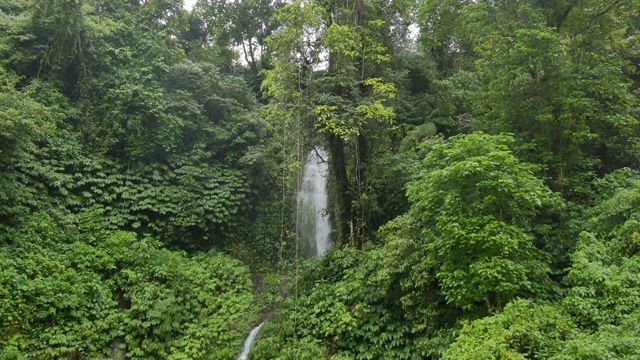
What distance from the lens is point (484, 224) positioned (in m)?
6.02

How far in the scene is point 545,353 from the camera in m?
4.52

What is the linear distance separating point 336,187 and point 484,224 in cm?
621

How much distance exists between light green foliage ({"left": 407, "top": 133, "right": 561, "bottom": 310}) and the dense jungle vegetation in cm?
5

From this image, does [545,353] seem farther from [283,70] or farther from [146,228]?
[146,228]

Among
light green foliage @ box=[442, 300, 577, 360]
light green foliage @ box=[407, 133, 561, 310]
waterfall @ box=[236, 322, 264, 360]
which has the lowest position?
waterfall @ box=[236, 322, 264, 360]

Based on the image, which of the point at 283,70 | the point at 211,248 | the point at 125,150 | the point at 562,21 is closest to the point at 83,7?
the point at 125,150

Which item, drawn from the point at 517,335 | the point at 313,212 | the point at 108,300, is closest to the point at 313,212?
the point at 313,212

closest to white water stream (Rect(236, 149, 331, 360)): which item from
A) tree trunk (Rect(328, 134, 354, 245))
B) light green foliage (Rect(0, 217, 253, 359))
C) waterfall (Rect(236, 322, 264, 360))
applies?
tree trunk (Rect(328, 134, 354, 245))

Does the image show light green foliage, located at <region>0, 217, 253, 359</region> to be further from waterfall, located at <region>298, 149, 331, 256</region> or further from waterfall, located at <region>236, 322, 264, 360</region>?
waterfall, located at <region>298, 149, 331, 256</region>

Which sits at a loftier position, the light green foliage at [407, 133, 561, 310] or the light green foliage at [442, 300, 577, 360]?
the light green foliage at [407, 133, 561, 310]

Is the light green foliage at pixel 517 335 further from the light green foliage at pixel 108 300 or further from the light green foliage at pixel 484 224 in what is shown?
the light green foliage at pixel 108 300

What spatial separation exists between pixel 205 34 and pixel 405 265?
19593mm

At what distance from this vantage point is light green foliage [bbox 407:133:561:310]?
5629 millimetres

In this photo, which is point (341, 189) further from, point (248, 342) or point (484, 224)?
point (484, 224)
